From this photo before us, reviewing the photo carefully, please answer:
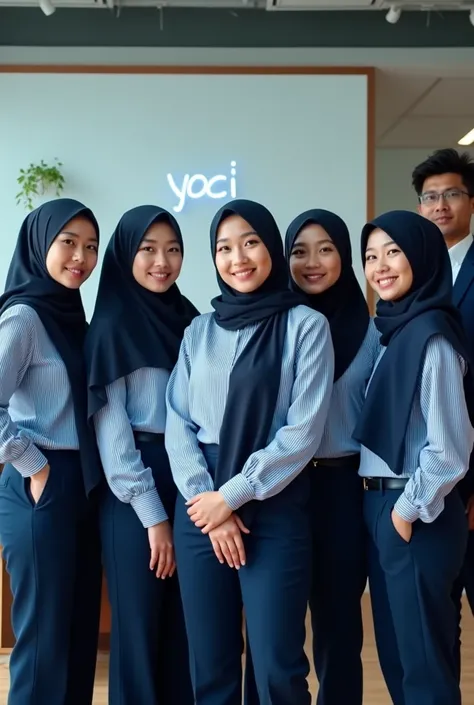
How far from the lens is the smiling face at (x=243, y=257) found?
6.91 ft

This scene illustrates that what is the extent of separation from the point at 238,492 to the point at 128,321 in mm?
610

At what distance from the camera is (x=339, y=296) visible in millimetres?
2363

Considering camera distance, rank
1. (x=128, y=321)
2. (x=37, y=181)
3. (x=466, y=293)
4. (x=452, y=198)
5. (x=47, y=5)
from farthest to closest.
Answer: (x=37, y=181) → (x=47, y=5) → (x=452, y=198) → (x=466, y=293) → (x=128, y=321)

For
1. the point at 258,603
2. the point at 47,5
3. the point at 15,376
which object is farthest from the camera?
the point at 47,5

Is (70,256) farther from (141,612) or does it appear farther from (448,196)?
(448,196)

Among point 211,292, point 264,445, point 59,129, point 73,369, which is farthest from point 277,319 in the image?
point 59,129

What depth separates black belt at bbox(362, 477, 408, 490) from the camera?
2.05 m

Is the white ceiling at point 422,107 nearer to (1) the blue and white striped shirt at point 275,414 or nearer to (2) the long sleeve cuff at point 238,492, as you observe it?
(1) the blue and white striped shirt at point 275,414

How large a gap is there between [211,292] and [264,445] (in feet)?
10.2

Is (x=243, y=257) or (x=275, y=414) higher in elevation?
(x=243, y=257)

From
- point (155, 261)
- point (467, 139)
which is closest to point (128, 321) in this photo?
point (155, 261)

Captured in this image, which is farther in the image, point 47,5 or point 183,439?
point 47,5

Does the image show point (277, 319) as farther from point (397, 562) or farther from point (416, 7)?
point (416, 7)

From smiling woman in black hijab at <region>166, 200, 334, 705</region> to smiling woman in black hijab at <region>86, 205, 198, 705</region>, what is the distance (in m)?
0.12
